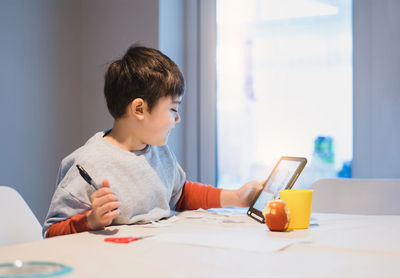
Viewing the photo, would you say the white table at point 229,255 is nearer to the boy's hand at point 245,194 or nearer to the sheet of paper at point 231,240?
the sheet of paper at point 231,240

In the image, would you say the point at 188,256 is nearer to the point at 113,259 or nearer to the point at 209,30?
the point at 113,259

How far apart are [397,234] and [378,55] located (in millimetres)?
1323

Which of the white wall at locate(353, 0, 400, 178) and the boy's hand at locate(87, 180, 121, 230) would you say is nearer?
the boy's hand at locate(87, 180, 121, 230)

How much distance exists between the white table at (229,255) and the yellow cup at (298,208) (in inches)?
1.0

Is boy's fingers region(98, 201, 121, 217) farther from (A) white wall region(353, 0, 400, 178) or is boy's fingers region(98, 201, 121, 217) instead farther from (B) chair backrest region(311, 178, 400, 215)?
(A) white wall region(353, 0, 400, 178)

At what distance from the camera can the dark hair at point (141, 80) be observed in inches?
52.7

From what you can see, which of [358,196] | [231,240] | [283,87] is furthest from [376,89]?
[231,240]

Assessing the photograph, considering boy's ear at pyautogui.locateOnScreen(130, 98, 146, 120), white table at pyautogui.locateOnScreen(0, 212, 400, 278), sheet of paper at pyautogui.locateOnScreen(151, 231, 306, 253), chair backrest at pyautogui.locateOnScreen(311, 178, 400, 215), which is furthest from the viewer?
chair backrest at pyautogui.locateOnScreen(311, 178, 400, 215)

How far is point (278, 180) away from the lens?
50.4 inches

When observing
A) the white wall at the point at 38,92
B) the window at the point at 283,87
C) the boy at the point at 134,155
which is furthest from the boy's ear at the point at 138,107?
the window at the point at 283,87

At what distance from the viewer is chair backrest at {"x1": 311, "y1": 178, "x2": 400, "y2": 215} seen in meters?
1.58

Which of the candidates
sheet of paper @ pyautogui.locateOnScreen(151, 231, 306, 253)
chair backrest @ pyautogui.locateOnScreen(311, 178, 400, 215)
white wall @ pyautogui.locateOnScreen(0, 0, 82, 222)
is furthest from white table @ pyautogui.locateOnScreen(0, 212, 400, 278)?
white wall @ pyautogui.locateOnScreen(0, 0, 82, 222)

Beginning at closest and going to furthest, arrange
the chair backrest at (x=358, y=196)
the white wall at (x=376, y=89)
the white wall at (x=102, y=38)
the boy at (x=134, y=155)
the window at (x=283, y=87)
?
1. the boy at (x=134, y=155)
2. the chair backrest at (x=358, y=196)
3. the white wall at (x=376, y=89)
4. the window at (x=283, y=87)
5. the white wall at (x=102, y=38)

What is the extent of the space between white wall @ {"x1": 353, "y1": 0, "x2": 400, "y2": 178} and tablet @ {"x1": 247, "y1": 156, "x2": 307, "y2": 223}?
96 cm
